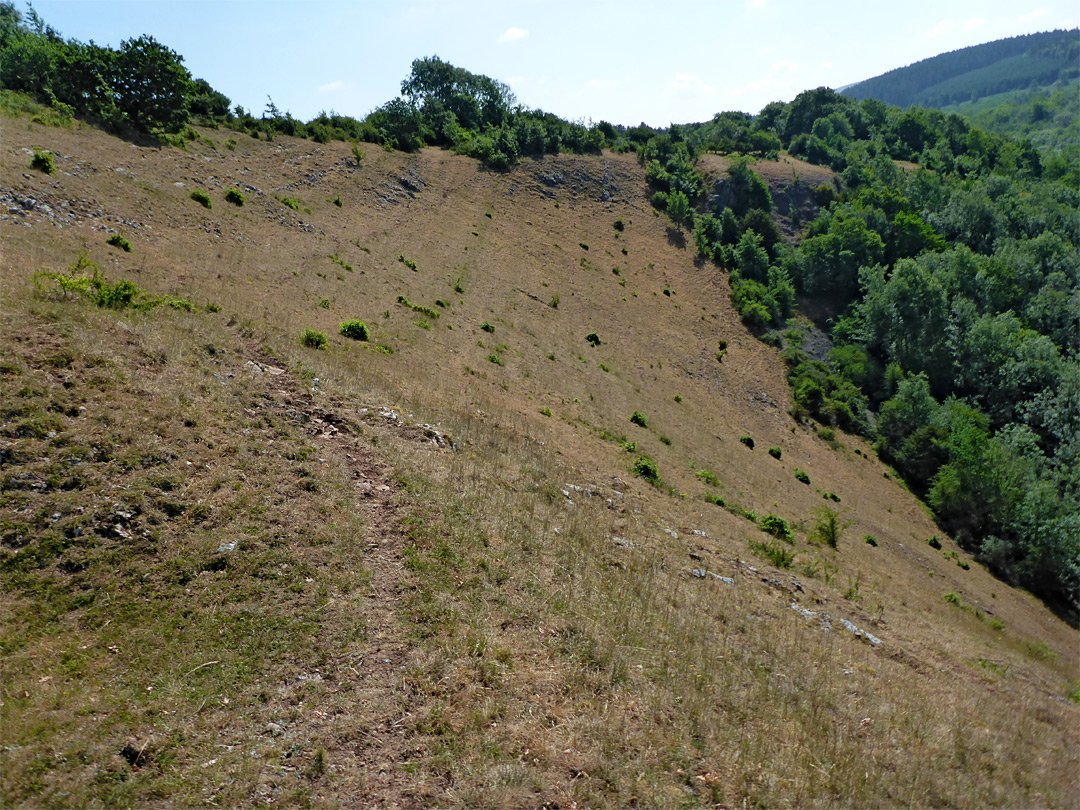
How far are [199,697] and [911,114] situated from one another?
122534mm

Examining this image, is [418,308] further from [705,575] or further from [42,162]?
[705,575]

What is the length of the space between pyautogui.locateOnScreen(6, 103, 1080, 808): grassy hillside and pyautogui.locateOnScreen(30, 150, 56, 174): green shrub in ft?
2.73

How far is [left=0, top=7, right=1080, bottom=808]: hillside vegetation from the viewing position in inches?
253

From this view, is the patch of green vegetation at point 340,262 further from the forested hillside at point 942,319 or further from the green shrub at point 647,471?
the forested hillside at point 942,319

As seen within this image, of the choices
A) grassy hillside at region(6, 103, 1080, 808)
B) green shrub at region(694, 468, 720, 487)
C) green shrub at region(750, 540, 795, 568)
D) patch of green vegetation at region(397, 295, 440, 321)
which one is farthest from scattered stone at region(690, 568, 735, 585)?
patch of green vegetation at region(397, 295, 440, 321)

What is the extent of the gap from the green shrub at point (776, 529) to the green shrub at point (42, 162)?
32.4 m

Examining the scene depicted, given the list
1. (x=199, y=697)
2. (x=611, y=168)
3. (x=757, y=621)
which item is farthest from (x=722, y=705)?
(x=611, y=168)

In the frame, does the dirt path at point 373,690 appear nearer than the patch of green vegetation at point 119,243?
Yes

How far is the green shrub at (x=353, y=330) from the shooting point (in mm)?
21750

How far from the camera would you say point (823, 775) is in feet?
Result: 23.5


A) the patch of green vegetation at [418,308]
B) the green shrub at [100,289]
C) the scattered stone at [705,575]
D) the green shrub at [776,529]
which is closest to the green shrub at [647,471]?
the green shrub at [776,529]

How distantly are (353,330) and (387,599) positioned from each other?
608 inches

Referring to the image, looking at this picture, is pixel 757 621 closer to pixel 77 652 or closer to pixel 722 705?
pixel 722 705

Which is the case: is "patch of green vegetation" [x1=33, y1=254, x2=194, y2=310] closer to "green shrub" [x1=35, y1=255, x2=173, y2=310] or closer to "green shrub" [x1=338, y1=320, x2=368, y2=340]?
"green shrub" [x1=35, y1=255, x2=173, y2=310]
